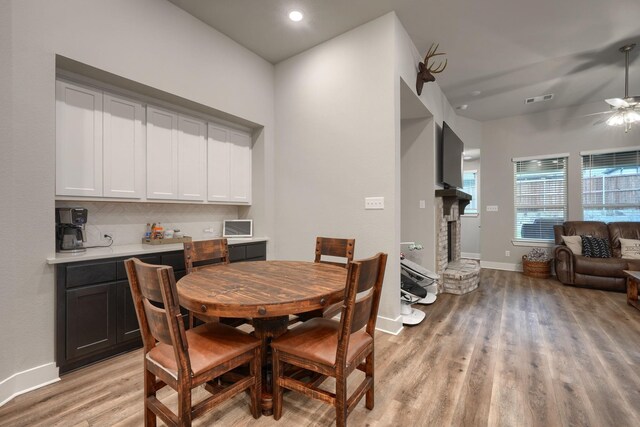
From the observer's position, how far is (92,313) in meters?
2.10

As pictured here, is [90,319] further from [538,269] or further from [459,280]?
[538,269]

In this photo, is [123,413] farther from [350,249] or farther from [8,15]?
[8,15]

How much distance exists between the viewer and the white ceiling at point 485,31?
2.70 metres

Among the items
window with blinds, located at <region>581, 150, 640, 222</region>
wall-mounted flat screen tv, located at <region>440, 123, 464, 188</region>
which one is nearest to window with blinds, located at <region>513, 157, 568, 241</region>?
window with blinds, located at <region>581, 150, 640, 222</region>

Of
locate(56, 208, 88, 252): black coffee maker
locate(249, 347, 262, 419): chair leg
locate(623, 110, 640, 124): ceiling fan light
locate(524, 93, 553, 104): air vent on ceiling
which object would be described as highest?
locate(524, 93, 553, 104): air vent on ceiling

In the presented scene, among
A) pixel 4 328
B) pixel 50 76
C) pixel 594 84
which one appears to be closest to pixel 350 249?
pixel 4 328

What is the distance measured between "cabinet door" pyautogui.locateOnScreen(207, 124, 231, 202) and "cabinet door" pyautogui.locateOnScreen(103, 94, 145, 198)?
0.72 m

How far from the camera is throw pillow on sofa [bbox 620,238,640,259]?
4.23 m

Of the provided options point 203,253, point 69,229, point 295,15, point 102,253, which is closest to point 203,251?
point 203,253

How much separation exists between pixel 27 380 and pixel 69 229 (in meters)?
1.03

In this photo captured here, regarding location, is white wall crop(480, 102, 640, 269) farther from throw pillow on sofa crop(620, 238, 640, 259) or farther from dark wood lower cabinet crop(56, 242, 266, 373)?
dark wood lower cabinet crop(56, 242, 266, 373)

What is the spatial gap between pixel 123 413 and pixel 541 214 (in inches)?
274

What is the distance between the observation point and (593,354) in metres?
2.29

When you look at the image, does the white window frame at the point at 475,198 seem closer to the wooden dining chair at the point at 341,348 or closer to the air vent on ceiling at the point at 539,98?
the air vent on ceiling at the point at 539,98
